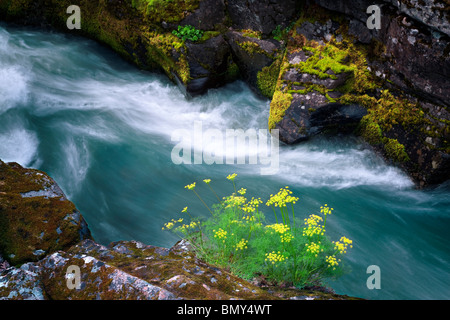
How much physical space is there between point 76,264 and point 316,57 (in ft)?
17.6

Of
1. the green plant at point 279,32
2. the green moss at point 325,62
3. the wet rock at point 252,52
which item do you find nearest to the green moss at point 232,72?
the wet rock at point 252,52

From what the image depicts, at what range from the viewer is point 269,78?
7.34 meters

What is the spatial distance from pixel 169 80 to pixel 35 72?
10.4ft

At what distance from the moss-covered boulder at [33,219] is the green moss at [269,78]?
4.83 meters

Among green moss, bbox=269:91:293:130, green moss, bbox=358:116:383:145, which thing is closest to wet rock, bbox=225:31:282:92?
green moss, bbox=269:91:293:130

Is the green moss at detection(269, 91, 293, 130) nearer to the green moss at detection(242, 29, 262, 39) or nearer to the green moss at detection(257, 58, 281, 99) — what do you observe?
the green moss at detection(257, 58, 281, 99)

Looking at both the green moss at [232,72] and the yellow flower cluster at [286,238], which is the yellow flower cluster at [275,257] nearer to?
the yellow flower cluster at [286,238]

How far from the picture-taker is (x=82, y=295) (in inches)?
→ 121

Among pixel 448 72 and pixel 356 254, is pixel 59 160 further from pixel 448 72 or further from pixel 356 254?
pixel 448 72

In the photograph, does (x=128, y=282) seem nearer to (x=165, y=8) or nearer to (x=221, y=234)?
(x=221, y=234)

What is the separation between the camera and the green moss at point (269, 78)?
7.14 m

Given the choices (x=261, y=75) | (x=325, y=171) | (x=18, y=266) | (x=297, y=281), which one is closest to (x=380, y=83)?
(x=325, y=171)

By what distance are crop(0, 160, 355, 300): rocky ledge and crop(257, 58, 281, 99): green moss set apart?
14.4 feet

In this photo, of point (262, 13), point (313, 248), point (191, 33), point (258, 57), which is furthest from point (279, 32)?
point (313, 248)
